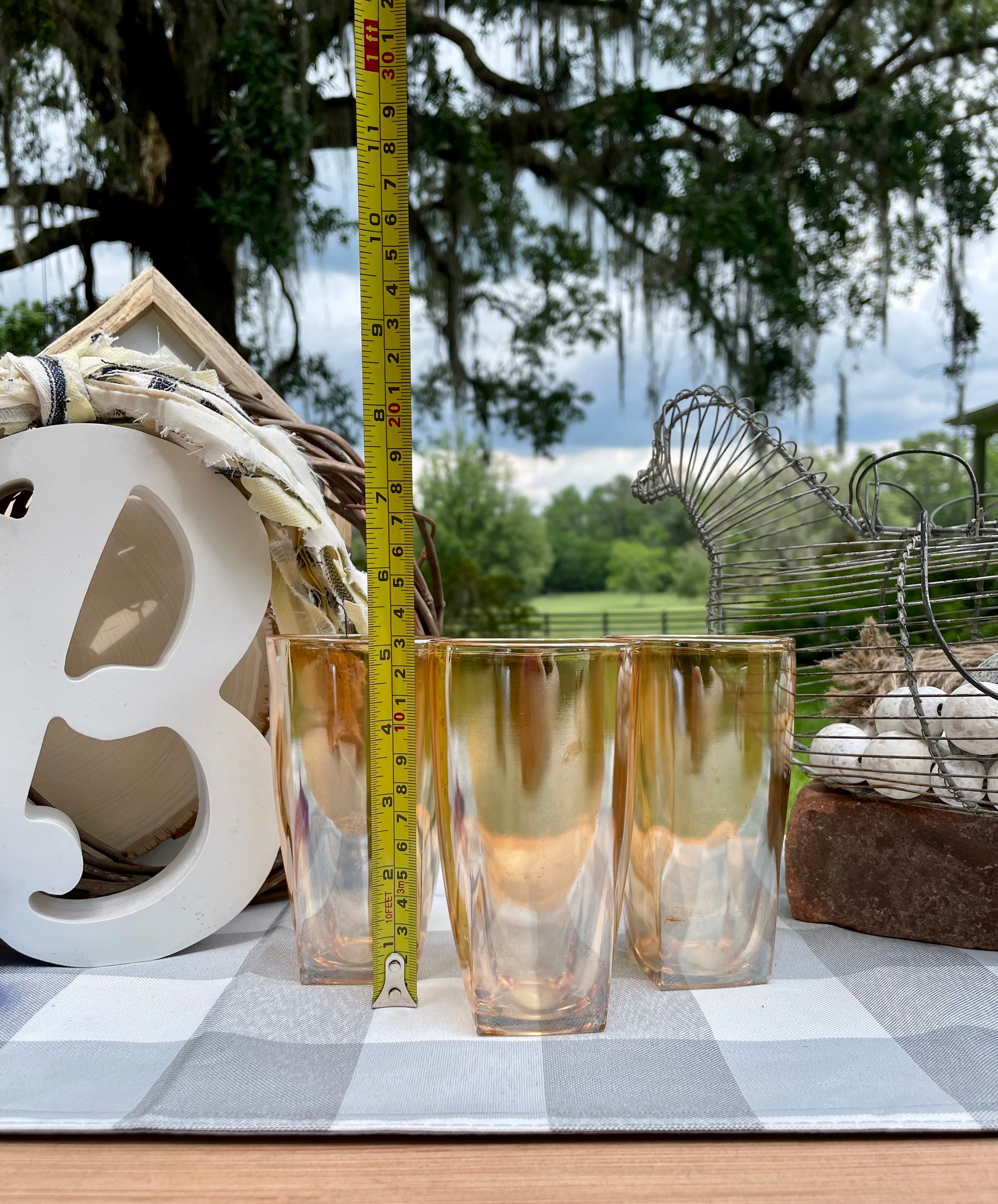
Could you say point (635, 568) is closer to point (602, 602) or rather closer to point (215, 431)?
point (602, 602)

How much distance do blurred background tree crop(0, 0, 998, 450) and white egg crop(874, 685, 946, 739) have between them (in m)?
2.16

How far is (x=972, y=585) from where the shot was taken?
1.37 m

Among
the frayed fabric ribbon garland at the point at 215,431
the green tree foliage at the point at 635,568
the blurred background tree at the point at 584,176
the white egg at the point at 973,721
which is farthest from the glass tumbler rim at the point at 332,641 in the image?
the green tree foliage at the point at 635,568

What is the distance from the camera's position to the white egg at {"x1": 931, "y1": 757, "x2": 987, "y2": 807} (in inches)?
21.7

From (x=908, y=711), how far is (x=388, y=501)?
14.7 inches

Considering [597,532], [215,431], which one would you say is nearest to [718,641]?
[215,431]

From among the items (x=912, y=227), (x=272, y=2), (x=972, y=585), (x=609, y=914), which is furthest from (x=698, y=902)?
(x=912, y=227)

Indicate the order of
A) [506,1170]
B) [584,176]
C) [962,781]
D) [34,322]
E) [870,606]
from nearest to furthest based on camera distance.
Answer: [506,1170]
[962,781]
[870,606]
[34,322]
[584,176]

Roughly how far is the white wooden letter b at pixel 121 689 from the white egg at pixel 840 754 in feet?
1.22

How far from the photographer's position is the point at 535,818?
1.38 ft

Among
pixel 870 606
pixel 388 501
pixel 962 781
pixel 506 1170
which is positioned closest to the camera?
pixel 506 1170

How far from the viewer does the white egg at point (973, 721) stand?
0.54m

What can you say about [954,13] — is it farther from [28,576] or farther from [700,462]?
[28,576]

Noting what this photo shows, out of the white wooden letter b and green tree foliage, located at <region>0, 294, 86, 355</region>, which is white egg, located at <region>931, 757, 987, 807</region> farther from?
green tree foliage, located at <region>0, 294, 86, 355</region>
